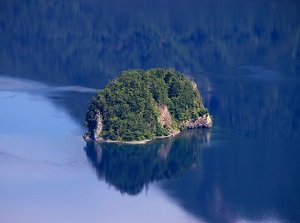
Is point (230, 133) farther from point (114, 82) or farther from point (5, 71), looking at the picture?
point (5, 71)

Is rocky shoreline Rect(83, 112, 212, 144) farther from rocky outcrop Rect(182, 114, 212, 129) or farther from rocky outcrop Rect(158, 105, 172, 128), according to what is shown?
rocky outcrop Rect(158, 105, 172, 128)

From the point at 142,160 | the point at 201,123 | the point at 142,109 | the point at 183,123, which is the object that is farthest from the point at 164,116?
the point at 142,160

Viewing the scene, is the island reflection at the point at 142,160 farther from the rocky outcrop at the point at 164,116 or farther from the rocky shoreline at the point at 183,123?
the rocky outcrop at the point at 164,116

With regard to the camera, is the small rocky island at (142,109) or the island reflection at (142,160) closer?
the island reflection at (142,160)

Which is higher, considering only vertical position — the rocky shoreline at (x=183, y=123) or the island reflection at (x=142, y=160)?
the rocky shoreline at (x=183, y=123)

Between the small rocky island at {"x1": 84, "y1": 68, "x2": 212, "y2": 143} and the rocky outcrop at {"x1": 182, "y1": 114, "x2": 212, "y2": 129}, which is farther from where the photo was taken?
the rocky outcrop at {"x1": 182, "y1": 114, "x2": 212, "y2": 129}

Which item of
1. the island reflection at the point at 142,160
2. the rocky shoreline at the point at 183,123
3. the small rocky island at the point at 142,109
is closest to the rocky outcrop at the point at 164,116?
the small rocky island at the point at 142,109

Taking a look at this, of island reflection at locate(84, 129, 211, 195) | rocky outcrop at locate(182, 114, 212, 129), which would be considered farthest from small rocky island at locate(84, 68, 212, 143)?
island reflection at locate(84, 129, 211, 195)
